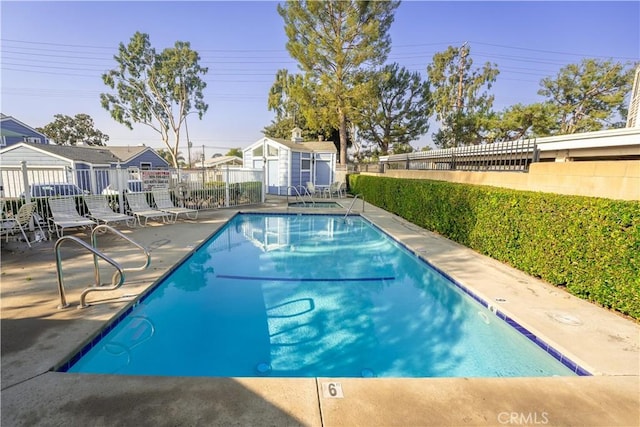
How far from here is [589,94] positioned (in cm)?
2183

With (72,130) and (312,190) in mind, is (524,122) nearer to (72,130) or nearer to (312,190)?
(312,190)

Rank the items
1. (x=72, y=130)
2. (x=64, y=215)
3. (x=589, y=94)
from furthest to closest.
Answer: (x=72, y=130), (x=589, y=94), (x=64, y=215)

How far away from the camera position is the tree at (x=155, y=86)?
26078 millimetres

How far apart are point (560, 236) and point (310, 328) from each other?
12.0 feet

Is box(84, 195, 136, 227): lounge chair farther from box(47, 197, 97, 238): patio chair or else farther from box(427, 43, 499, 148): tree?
box(427, 43, 499, 148): tree

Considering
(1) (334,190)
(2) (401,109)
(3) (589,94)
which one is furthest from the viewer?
(2) (401,109)

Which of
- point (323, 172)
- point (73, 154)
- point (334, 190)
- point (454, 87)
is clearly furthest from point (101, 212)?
point (454, 87)

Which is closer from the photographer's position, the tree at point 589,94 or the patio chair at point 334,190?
the patio chair at point 334,190

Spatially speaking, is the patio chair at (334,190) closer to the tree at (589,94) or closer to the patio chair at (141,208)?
the patio chair at (141,208)

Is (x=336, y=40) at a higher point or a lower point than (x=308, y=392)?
higher

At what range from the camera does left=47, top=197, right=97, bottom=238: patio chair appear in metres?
6.66

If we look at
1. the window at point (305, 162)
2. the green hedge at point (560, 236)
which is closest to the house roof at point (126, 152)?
the window at point (305, 162)

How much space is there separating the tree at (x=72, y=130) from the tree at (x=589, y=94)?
2164 inches

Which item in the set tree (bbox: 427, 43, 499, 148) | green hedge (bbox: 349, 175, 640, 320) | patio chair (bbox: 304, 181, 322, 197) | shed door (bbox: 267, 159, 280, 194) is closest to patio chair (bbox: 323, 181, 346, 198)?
patio chair (bbox: 304, 181, 322, 197)
